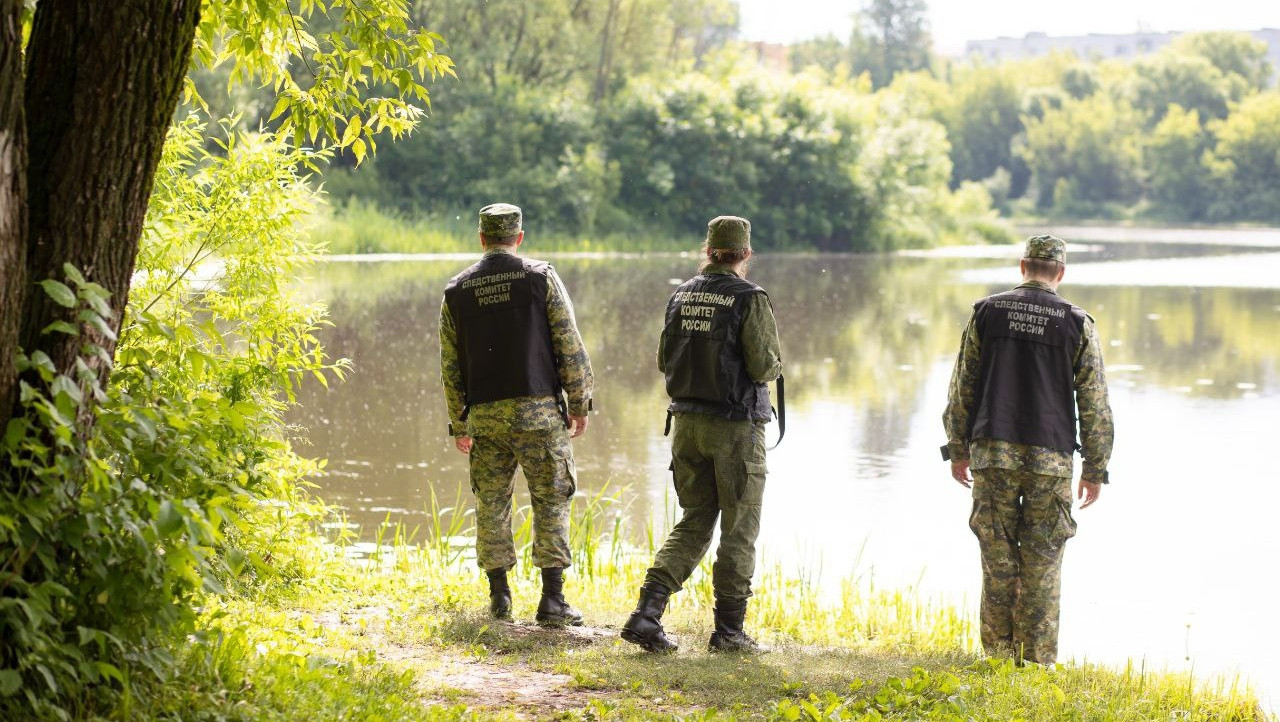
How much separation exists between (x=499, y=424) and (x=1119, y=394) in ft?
39.7

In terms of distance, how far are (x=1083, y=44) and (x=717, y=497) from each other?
17842 cm

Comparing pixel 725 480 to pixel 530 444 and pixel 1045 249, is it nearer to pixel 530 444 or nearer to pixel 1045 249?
pixel 530 444

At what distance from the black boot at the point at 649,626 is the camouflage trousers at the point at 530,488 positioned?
471mm

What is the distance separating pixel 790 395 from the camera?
16.5m

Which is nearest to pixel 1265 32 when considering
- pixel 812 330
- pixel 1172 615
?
pixel 812 330

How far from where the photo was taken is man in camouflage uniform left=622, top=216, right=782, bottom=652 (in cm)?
561

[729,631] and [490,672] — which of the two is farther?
[729,631]

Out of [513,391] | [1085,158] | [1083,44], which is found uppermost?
[1083,44]

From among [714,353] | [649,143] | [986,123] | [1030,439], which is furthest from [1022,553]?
[986,123]

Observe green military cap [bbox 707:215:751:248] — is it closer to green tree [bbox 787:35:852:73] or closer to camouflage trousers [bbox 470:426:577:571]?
camouflage trousers [bbox 470:426:577:571]

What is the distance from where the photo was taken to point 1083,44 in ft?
563

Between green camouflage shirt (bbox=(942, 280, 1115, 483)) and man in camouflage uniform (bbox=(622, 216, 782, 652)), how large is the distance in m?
0.82

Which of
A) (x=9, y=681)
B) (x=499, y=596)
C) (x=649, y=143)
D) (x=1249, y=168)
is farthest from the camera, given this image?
(x=1249, y=168)

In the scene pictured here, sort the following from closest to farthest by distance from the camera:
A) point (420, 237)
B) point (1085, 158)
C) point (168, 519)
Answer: point (168, 519)
point (420, 237)
point (1085, 158)
